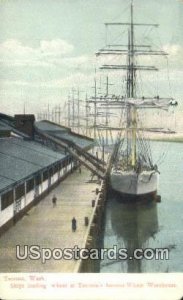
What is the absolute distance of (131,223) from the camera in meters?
13.1

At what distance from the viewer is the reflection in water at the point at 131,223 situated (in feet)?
36.6

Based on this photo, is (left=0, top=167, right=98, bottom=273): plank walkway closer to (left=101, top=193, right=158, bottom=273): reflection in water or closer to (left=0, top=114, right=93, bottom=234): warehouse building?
(left=0, top=114, right=93, bottom=234): warehouse building

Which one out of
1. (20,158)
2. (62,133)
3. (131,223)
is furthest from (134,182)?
(20,158)

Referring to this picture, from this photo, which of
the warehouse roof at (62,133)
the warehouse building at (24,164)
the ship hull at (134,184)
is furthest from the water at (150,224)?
the warehouse roof at (62,133)

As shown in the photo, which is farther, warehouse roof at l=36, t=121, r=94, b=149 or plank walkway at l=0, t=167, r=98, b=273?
warehouse roof at l=36, t=121, r=94, b=149

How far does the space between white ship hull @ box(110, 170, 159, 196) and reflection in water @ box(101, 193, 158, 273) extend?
0.95ft

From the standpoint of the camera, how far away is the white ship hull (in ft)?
49.4

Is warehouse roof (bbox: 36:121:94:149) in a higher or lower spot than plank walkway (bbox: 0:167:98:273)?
higher

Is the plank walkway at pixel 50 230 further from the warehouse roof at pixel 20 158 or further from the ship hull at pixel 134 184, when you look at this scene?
the ship hull at pixel 134 184

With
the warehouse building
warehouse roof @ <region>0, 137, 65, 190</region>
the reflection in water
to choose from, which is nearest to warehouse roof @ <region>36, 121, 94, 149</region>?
the warehouse building

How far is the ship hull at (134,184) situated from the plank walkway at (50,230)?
8.88 ft

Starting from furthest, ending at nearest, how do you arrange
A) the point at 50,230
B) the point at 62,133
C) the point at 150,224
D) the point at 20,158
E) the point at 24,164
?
1. the point at 150,224
2. the point at 62,133
3. the point at 20,158
4. the point at 24,164
5. the point at 50,230

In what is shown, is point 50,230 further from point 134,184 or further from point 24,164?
point 134,184

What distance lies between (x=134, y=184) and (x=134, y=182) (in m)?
0.08
